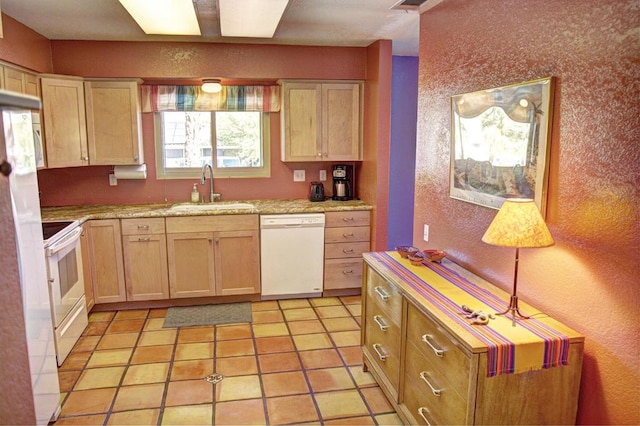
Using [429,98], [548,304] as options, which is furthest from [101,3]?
[548,304]

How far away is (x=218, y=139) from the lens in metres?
4.76

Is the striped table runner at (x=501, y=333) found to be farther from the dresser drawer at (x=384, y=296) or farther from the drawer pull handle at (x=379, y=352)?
the drawer pull handle at (x=379, y=352)

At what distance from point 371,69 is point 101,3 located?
7.54 feet

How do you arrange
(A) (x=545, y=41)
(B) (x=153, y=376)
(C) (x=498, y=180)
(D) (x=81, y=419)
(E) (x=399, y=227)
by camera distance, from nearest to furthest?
(A) (x=545, y=41) < (C) (x=498, y=180) < (D) (x=81, y=419) < (B) (x=153, y=376) < (E) (x=399, y=227)

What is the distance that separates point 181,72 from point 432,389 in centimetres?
338

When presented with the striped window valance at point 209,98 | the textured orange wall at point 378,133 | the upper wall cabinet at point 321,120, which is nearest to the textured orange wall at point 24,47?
the striped window valance at point 209,98

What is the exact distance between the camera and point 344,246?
14.6 feet

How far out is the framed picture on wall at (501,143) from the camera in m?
2.03

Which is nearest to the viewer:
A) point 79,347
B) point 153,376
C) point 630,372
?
point 630,372

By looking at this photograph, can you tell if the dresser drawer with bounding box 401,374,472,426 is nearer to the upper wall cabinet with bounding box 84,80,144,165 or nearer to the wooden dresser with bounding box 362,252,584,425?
the wooden dresser with bounding box 362,252,584,425

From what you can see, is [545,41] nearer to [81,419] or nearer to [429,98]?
[429,98]

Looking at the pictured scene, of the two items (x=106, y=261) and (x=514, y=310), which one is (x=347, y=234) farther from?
(x=514, y=310)

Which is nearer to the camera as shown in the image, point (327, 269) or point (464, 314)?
point (464, 314)

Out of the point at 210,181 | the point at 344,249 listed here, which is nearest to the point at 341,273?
the point at 344,249
